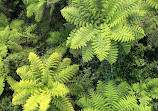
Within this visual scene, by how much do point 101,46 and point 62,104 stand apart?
1640 millimetres

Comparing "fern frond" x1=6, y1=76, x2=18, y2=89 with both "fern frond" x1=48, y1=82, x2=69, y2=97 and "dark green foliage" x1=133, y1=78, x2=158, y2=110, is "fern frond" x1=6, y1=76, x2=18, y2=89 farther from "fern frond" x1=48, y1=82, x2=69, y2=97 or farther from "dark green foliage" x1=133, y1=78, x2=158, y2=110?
"dark green foliage" x1=133, y1=78, x2=158, y2=110

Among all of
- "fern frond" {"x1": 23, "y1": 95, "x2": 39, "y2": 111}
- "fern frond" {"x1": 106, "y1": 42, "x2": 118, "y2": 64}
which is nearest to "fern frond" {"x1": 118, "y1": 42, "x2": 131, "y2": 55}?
"fern frond" {"x1": 106, "y1": 42, "x2": 118, "y2": 64}

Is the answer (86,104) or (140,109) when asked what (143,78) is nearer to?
(140,109)

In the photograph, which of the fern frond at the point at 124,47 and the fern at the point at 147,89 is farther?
the fern at the point at 147,89

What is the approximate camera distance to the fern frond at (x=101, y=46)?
9.29 feet

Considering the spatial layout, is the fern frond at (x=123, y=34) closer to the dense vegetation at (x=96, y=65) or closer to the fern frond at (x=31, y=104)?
the dense vegetation at (x=96, y=65)

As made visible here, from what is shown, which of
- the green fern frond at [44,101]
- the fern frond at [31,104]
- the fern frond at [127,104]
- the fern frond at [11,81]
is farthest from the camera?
the fern frond at [11,81]

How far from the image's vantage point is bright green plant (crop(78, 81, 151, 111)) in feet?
10.8

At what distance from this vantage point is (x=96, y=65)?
4.23 metres

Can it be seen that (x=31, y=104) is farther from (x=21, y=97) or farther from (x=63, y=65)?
(x=63, y=65)

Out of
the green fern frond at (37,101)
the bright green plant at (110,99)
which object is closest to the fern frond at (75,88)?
the bright green plant at (110,99)

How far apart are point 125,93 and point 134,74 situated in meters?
0.56

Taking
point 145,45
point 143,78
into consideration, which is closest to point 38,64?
point 143,78

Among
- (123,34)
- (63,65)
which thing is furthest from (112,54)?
(63,65)
